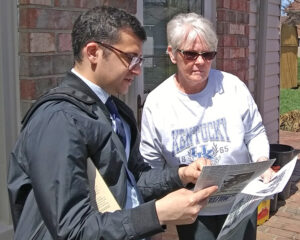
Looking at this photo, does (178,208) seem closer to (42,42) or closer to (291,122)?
(42,42)

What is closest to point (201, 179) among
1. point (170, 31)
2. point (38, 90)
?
point (170, 31)

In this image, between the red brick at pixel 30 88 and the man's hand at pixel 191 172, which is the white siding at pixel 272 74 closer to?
the red brick at pixel 30 88

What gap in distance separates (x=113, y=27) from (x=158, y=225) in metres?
0.64

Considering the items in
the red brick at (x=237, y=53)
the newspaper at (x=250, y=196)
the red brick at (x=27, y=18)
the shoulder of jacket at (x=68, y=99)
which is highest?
the red brick at (x=27, y=18)

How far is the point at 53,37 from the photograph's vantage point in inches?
105

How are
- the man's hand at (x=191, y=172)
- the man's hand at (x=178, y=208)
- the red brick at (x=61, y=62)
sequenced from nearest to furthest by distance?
the man's hand at (x=178, y=208) < the man's hand at (x=191, y=172) < the red brick at (x=61, y=62)

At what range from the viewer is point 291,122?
1055 cm

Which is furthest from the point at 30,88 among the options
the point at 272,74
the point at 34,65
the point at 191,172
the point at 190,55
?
the point at 272,74

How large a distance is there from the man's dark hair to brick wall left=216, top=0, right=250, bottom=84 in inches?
119

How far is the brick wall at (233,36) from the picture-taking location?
457cm

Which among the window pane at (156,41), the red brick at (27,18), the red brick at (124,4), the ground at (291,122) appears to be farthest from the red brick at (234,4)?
the ground at (291,122)

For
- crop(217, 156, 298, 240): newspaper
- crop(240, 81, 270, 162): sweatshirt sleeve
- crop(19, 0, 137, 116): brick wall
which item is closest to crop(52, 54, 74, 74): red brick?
crop(19, 0, 137, 116): brick wall

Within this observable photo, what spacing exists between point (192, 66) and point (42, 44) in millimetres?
794

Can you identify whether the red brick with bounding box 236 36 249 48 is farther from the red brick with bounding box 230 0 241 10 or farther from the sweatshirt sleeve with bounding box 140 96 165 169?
the sweatshirt sleeve with bounding box 140 96 165 169
